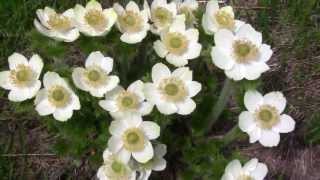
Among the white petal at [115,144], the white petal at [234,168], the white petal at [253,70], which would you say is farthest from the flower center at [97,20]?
the white petal at [234,168]

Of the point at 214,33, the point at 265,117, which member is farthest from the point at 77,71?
the point at 265,117

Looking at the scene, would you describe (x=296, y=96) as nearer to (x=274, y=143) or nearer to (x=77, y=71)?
(x=274, y=143)

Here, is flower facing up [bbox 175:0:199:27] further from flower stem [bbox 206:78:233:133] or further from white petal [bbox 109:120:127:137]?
white petal [bbox 109:120:127:137]

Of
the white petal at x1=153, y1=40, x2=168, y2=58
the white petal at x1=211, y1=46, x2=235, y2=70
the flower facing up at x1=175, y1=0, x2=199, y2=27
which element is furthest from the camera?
the flower facing up at x1=175, y1=0, x2=199, y2=27

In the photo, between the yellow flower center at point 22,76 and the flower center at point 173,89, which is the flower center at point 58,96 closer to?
the yellow flower center at point 22,76

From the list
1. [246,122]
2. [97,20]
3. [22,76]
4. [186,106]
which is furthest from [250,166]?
[22,76]

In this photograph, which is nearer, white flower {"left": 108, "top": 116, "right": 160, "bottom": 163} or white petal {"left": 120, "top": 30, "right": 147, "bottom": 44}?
white flower {"left": 108, "top": 116, "right": 160, "bottom": 163}

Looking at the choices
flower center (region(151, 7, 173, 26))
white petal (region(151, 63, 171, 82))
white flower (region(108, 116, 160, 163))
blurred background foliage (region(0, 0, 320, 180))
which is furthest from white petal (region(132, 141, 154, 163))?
flower center (region(151, 7, 173, 26))
